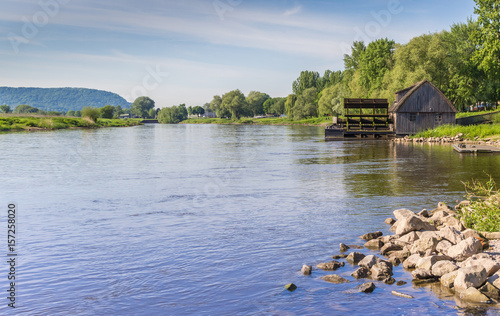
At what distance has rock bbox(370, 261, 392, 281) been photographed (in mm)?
11437

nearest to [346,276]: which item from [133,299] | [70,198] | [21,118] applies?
[133,299]

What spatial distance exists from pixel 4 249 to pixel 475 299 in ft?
45.0

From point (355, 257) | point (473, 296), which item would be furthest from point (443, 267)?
point (355, 257)

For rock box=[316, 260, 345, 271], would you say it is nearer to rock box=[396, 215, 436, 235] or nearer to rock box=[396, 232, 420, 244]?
rock box=[396, 232, 420, 244]

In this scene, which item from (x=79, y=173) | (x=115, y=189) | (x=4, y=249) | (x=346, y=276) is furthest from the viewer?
(x=79, y=173)

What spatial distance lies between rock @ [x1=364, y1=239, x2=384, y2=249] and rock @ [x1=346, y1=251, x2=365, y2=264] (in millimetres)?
1343

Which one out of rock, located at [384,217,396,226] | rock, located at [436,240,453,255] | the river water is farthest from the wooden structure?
rock, located at [436,240,453,255]

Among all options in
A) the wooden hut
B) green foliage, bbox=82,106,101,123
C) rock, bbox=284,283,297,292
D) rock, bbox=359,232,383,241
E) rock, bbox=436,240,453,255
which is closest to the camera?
rock, bbox=284,283,297,292

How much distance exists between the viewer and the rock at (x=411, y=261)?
12.0m

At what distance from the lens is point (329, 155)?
47.1 m

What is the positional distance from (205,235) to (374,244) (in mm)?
5793

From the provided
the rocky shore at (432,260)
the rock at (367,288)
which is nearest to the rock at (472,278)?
the rocky shore at (432,260)

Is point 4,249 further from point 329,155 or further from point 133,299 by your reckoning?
point 329,155

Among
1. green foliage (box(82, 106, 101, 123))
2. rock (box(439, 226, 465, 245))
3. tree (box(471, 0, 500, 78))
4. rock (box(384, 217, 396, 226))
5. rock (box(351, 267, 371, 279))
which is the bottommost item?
rock (box(351, 267, 371, 279))
